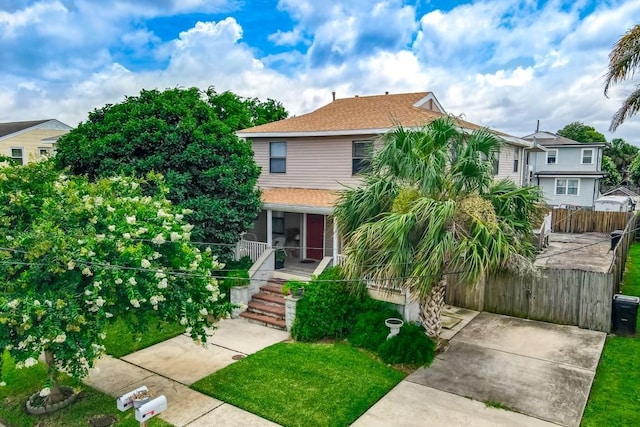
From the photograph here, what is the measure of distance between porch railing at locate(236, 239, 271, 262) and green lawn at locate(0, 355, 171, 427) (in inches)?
252

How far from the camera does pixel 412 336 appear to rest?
31.3 feet

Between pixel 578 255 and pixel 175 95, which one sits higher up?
pixel 175 95

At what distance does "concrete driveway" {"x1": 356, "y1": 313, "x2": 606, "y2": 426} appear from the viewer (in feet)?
23.5

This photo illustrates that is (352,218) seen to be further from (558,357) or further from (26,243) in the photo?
(26,243)

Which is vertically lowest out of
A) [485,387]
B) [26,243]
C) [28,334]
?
[485,387]

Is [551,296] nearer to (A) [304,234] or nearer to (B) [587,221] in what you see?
(A) [304,234]

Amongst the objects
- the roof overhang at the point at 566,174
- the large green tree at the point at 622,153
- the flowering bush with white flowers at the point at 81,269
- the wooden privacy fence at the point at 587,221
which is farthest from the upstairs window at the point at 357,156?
the large green tree at the point at 622,153

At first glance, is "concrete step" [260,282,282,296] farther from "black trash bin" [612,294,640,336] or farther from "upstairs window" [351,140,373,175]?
"black trash bin" [612,294,640,336]

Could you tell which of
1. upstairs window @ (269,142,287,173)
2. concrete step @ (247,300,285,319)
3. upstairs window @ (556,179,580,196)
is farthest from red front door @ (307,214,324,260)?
upstairs window @ (556,179,580,196)

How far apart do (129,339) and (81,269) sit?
16.0 feet

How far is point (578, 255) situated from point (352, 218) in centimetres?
1421

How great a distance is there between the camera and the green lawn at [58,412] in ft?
23.3

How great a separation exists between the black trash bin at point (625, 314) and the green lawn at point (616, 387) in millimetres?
281

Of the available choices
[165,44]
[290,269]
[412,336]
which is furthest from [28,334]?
[165,44]
